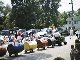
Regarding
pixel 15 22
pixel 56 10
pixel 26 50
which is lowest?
pixel 26 50

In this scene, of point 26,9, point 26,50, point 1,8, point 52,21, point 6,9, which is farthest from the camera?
point 6,9

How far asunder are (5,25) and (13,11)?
53.8 ft

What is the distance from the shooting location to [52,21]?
98.1 m

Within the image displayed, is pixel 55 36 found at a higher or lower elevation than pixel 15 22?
lower

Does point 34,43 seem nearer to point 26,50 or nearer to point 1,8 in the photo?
point 26,50

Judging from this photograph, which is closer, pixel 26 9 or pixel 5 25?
pixel 26 9

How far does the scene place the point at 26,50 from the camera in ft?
89.0

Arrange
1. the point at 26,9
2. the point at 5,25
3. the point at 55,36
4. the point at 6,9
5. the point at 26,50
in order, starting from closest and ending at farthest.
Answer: the point at 26,50 → the point at 55,36 → the point at 26,9 → the point at 5,25 → the point at 6,9

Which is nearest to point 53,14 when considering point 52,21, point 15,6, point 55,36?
point 52,21

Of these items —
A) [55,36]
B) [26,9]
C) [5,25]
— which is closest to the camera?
[55,36]

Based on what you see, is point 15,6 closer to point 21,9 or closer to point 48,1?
point 21,9

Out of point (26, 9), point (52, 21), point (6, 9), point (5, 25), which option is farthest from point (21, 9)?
point (6, 9)

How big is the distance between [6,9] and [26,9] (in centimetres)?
4851

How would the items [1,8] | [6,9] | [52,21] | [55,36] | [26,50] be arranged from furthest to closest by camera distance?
[6,9], [1,8], [52,21], [55,36], [26,50]
